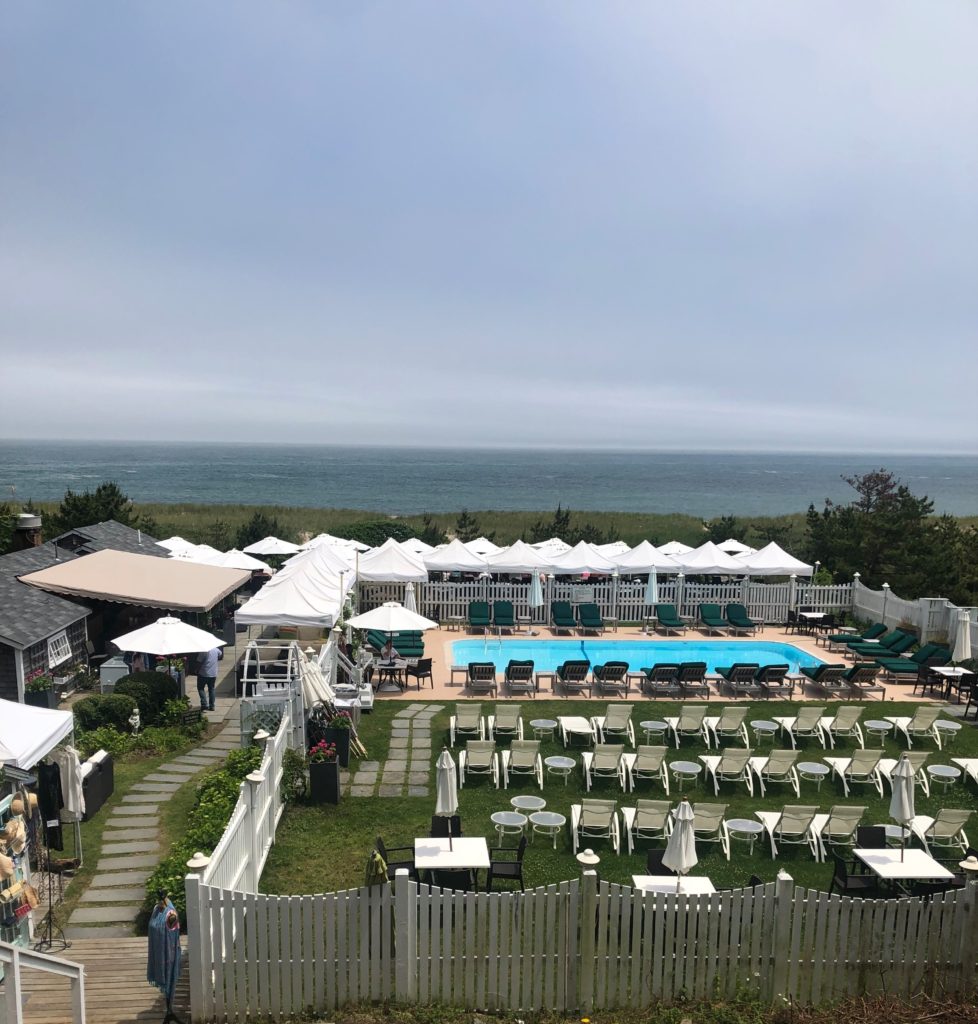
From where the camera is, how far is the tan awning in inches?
676

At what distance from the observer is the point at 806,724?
13.9m

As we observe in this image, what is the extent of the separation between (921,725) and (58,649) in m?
16.3

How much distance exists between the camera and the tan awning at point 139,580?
1717 cm

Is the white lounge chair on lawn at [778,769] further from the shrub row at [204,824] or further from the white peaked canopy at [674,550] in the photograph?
the white peaked canopy at [674,550]

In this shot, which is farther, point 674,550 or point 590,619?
point 674,550

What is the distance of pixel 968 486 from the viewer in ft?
572

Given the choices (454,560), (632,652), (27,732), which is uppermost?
(27,732)

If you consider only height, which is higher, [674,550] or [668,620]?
[674,550]

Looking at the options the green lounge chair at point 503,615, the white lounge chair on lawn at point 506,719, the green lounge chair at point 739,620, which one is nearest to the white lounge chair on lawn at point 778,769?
the white lounge chair on lawn at point 506,719

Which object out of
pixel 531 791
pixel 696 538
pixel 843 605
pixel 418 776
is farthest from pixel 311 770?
pixel 696 538

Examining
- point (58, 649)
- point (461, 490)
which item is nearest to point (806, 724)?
point (58, 649)

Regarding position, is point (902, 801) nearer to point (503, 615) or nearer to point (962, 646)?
point (962, 646)

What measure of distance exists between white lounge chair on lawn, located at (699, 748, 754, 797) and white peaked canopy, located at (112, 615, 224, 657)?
8.63 metres

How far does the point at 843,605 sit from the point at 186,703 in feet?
61.3
